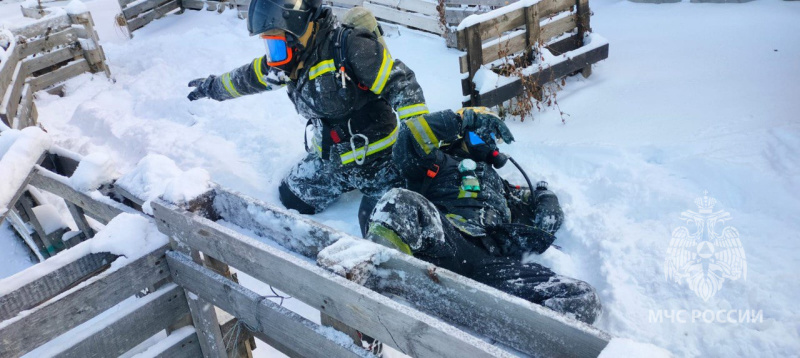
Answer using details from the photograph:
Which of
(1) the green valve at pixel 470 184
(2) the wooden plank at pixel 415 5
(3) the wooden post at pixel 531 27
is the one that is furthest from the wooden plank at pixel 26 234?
(2) the wooden plank at pixel 415 5

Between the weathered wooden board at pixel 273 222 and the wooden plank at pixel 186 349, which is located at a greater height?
the weathered wooden board at pixel 273 222

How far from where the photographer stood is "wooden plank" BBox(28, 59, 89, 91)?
9039mm

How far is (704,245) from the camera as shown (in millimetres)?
3980

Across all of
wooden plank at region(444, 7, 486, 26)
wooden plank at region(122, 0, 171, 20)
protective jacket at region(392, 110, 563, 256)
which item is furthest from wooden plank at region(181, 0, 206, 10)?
protective jacket at region(392, 110, 563, 256)

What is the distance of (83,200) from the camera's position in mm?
3498

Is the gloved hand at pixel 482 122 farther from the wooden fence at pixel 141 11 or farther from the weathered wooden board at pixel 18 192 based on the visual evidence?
the wooden fence at pixel 141 11

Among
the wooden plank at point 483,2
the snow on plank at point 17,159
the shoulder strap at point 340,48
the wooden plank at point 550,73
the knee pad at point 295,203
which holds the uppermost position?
the shoulder strap at point 340,48

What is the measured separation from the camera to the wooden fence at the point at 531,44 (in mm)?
6457

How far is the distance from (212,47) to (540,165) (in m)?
7.60

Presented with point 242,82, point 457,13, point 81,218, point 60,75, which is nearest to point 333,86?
point 242,82

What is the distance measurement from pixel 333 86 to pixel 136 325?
2298 mm

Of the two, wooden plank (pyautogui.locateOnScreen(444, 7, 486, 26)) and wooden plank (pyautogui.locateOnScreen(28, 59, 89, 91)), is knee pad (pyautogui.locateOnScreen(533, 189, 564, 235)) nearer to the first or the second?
→ wooden plank (pyautogui.locateOnScreen(444, 7, 486, 26))

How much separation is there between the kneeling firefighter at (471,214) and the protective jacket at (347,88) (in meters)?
0.33

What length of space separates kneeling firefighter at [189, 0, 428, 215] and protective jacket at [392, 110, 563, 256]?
23 centimetres
